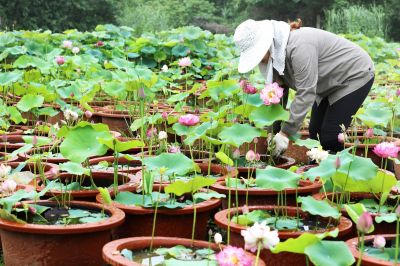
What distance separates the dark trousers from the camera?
330cm

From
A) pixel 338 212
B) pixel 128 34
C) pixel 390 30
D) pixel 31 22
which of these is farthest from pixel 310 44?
pixel 390 30

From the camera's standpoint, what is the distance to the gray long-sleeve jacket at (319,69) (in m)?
3.01

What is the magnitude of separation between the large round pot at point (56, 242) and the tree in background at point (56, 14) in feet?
49.7

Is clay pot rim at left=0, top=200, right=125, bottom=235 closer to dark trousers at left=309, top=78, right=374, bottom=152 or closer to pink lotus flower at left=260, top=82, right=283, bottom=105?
pink lotus flower at left=260, top=82, right=283, bottom=105

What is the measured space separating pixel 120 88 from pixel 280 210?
1.81 m

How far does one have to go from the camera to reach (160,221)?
2.29m

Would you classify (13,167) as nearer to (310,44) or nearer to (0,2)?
(310,44)

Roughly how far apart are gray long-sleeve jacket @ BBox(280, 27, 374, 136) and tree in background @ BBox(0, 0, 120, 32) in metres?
14.3

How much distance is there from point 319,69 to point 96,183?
3.89 ft

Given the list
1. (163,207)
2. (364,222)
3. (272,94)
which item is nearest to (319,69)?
(272,94)

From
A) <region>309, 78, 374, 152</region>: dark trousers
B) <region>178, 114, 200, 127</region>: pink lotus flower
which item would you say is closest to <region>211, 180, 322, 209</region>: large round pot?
<region>178, 114, 200, 127</region>: pink lotus flower

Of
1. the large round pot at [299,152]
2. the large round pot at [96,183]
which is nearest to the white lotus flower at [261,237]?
the large round pot at [96,183]

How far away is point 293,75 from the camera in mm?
3109

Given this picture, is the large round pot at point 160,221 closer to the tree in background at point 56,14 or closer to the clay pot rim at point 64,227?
the clay pot rim at point 64,227
